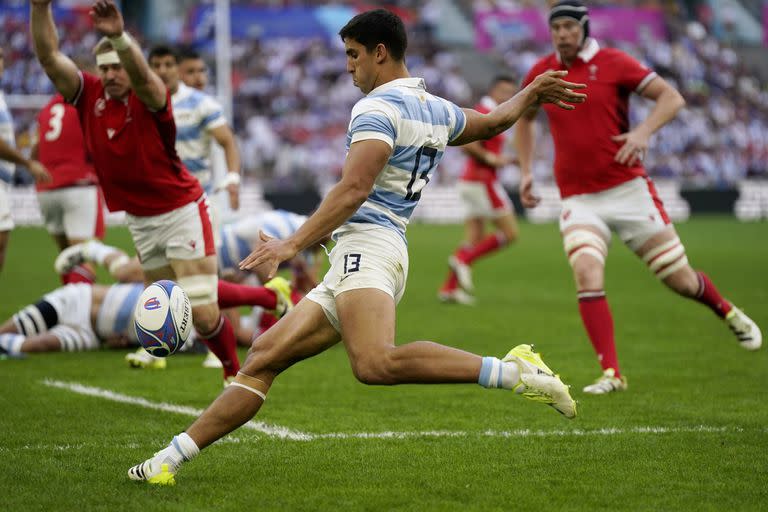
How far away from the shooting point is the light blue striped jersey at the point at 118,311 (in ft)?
32.5

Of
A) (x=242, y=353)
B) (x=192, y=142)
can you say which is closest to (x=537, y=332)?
(x=242, y=353)

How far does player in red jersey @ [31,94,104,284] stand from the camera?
1190cm

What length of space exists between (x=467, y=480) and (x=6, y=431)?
2909 mm

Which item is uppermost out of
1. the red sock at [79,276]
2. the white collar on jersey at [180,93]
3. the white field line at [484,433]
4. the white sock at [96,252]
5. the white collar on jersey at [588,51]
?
the white collar on jersey at [588,51]

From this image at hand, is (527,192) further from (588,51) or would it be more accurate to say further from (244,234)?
(244,234)

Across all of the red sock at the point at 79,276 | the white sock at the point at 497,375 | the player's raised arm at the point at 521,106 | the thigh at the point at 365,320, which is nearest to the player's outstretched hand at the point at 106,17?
the player's raised arm at the point at 521,106

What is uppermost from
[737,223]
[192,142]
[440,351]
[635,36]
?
[635,36]

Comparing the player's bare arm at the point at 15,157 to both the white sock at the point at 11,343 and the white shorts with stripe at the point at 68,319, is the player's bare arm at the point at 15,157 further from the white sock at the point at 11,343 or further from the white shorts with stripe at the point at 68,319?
the white sock at the point at 11,343

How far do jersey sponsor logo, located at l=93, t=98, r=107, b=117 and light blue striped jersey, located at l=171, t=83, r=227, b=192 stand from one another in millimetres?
2482

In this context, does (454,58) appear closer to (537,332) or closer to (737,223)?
(737,223)

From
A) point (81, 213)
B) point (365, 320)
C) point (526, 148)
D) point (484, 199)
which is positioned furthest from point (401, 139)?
point (484, 199)

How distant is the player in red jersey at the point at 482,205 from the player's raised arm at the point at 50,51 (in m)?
7.97

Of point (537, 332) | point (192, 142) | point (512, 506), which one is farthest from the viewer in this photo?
point (537, 332)

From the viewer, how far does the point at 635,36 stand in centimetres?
4266
